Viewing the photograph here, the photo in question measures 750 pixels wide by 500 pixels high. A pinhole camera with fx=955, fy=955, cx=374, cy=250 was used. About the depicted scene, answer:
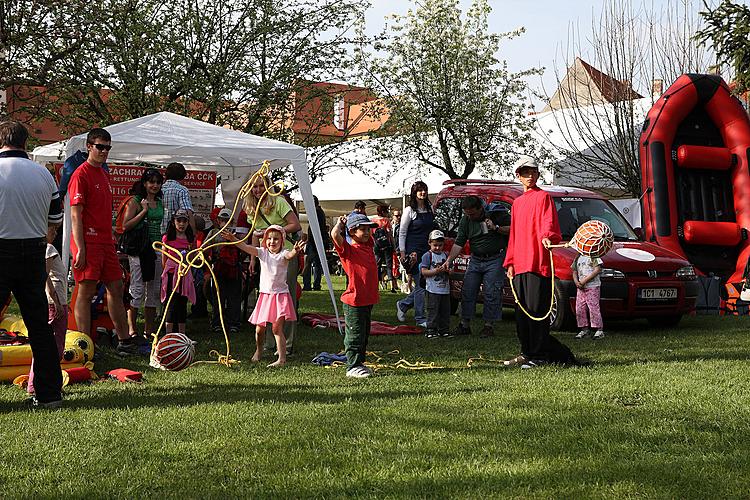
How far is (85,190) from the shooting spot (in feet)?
27.9

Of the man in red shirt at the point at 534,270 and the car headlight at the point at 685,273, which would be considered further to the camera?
the car headlight at the point at 685,273

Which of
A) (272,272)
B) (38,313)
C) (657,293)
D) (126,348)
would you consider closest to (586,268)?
(657,293)

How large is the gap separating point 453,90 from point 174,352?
2964cm

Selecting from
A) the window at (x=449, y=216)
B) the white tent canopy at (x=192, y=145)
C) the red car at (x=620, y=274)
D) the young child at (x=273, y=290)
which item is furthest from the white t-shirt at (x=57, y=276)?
the window at (x=449, y=216)

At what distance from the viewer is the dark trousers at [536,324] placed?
8547 millimetres

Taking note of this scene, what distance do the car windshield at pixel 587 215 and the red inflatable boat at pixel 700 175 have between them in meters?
2.23

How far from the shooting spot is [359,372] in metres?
8.12

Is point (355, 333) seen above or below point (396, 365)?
above

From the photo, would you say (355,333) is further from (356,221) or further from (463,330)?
(463,330)

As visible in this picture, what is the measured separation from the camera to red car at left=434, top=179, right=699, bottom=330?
38.4 ft

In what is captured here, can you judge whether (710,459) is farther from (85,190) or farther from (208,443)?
(85,190)

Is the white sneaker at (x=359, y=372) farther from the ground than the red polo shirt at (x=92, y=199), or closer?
closer

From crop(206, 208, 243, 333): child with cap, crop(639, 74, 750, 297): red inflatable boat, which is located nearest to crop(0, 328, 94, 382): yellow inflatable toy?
crop(206, 208, 243, 333): child with cap

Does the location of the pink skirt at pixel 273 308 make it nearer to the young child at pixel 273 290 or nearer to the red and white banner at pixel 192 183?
the young child at pixel 273 290
